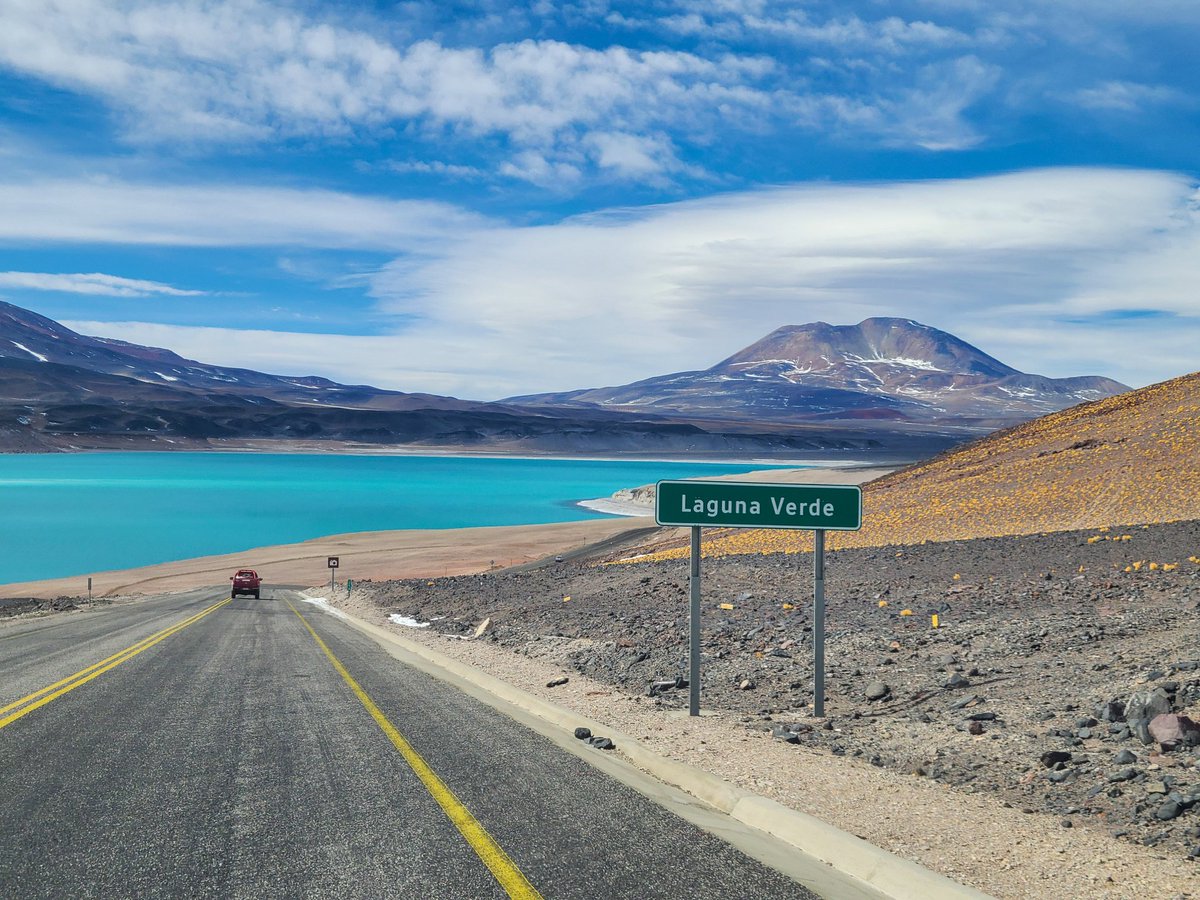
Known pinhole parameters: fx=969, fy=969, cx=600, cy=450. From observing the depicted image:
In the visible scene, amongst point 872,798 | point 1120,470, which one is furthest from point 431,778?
point 1120,470

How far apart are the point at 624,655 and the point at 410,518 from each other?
289 ft

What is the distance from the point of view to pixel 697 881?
Result: 527 cm

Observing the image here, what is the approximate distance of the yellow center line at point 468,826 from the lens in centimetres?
510

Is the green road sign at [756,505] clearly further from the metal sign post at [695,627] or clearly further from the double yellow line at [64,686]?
the double yellow line at [64,686]

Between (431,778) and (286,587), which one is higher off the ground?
(431,778)

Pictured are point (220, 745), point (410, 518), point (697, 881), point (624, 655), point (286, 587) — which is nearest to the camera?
point (697, 881)

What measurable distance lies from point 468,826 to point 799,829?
7.10 feet

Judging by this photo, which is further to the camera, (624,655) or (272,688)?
(624,655)

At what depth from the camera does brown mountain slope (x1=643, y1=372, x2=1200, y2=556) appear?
83.1 ft

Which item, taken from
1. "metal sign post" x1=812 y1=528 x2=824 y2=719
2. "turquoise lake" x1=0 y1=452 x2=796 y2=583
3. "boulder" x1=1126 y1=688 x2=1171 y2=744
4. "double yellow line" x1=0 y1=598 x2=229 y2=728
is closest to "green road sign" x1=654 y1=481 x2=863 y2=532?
"metal sign post" x1=812 y1=528 x2=824 y2=719

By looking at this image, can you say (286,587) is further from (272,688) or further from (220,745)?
(220,745)

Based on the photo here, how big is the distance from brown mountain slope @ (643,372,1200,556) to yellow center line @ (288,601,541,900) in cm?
1877

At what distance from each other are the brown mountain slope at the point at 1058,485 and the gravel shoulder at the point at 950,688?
5.90 meters

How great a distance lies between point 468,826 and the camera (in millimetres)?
6039
